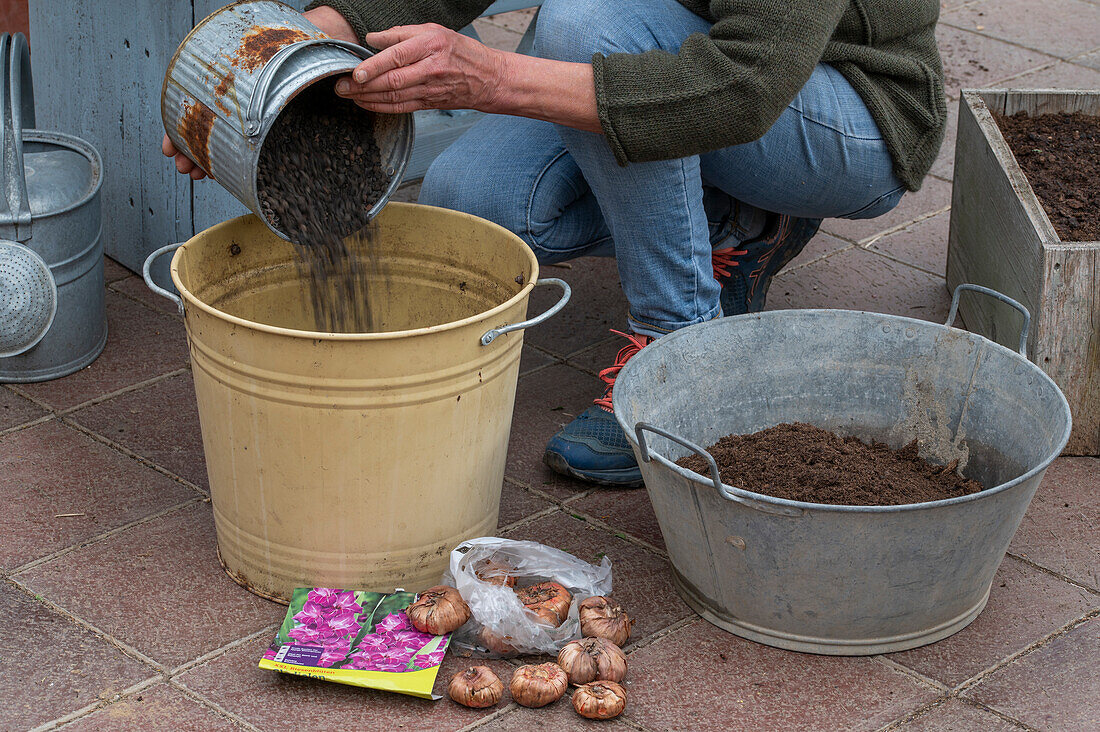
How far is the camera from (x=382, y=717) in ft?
6.16

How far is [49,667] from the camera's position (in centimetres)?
196

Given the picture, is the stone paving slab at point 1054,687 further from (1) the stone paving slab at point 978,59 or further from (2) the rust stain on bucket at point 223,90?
(1) the stone paving slab at point 978,59

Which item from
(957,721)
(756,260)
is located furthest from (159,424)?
(957,721)

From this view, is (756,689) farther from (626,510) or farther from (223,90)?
(223,90)

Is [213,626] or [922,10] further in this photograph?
[922,10]

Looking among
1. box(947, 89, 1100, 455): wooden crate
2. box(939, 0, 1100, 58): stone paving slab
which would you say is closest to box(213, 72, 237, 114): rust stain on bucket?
box(947, 89, 1100, 455): wooden crate

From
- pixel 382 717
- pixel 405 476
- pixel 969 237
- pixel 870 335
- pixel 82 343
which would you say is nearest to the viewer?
pixel 382 717

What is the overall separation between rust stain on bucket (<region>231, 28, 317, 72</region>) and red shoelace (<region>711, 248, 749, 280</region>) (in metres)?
1.08

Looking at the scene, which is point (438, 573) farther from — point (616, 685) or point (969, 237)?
point (969, 237)

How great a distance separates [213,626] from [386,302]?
72 cm

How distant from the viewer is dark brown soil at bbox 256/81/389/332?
210cm

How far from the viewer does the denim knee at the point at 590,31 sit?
7.44ft

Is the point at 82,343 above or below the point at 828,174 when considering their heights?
below

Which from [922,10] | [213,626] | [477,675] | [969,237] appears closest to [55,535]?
[213,626]
